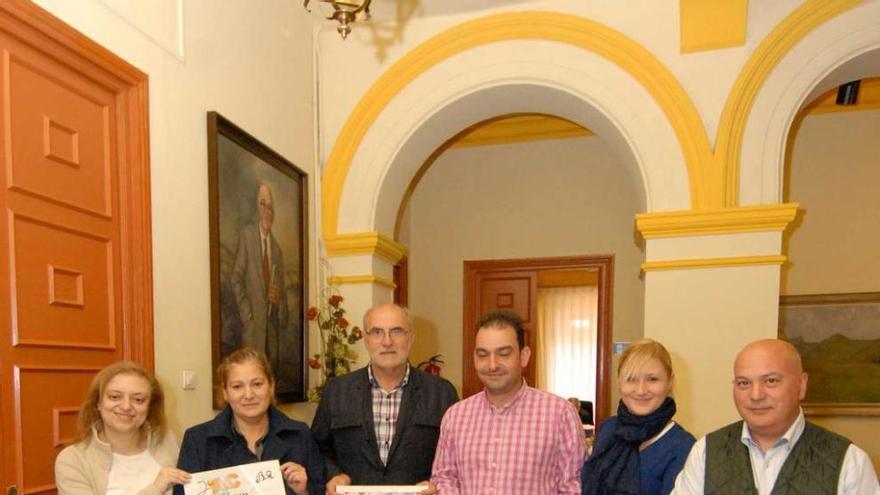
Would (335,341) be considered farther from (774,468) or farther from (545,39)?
(774,468)

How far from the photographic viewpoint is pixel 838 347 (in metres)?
6.19

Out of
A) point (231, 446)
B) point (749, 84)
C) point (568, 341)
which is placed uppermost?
point (749, 84)

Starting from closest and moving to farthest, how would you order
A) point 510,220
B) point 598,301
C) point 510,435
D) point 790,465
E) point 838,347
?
point 790,465
point 510,435
point 838,347
point 598,301
point 510,220

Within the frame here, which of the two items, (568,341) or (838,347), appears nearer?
(838,347)

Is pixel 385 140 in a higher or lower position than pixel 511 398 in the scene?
higher

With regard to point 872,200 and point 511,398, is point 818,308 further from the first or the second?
point 511,398

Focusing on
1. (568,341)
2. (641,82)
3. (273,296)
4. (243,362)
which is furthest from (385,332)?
(568,341)

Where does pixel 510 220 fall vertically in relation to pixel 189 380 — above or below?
above

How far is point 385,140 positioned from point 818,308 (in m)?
4.33

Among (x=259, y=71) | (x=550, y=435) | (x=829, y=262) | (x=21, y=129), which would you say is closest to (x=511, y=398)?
(x=550, y=435)

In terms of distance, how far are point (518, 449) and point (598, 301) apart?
15.5 feet

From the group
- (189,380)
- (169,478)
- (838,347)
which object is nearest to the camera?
(169,478)

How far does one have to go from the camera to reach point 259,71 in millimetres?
4516

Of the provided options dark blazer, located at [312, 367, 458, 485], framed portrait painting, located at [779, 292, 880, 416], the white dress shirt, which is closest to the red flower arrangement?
dark blazer, located at [312, 367, 458, 485]
